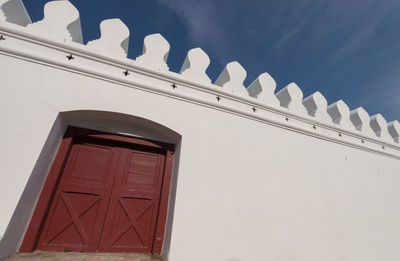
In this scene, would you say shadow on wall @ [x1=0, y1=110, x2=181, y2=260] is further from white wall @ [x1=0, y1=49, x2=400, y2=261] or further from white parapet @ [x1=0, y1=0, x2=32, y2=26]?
white parapet @ [x1=0, y1=0, x2=32, y2=26]

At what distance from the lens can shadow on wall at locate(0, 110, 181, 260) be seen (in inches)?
69.1

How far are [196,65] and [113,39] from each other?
4.60 ft

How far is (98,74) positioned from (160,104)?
94 cm

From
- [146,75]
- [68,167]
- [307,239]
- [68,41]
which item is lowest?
[307,239]

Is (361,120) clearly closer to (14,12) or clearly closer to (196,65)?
(196,65)

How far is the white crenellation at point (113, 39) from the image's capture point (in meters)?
2.69

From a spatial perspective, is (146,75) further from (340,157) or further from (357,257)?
(357,257)

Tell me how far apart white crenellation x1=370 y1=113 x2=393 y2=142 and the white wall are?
62.0 inches

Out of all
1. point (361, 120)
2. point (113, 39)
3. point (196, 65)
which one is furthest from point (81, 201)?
point (361, 120)

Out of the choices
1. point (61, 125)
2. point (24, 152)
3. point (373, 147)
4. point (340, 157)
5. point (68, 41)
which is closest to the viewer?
point (24, 152)

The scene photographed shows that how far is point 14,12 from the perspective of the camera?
2496 mm

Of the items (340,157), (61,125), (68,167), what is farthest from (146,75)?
(340,157)

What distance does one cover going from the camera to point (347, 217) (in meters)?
2.91

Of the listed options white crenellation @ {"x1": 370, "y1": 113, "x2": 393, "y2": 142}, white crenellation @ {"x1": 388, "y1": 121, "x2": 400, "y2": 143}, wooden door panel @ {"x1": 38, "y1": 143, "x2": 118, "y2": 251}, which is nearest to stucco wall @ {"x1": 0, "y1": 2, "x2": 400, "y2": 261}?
wooden door panel @ {"x1": 38, "y1": 143, "x2": 118, "y2": 251}
